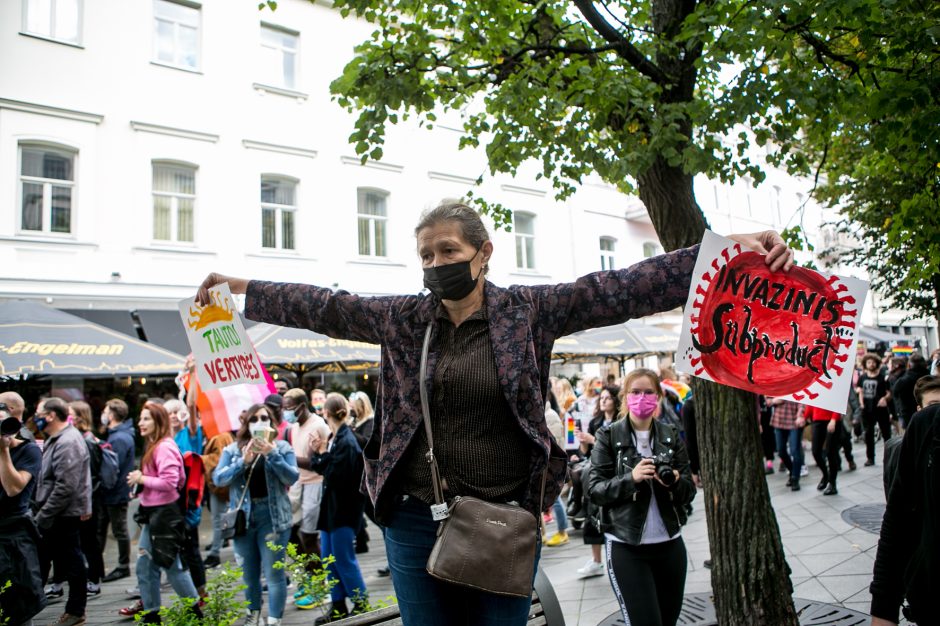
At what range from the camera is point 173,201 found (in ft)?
47.7

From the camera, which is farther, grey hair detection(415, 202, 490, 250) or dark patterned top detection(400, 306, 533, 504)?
grey hair detection(415, 202, 490, 250)

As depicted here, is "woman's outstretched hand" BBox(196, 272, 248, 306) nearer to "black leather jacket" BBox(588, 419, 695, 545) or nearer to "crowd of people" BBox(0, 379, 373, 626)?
"black leather jacket" BBox(588, 419, 695, 545)

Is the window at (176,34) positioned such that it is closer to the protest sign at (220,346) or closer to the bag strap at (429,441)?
the protest sign at (220,346)

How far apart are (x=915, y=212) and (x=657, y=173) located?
1.87 m

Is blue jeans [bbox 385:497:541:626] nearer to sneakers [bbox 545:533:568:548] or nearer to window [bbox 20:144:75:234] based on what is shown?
sneakers [bbox 545:533:568:548]

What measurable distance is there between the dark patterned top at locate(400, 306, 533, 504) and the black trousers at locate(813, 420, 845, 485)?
878 centimetres

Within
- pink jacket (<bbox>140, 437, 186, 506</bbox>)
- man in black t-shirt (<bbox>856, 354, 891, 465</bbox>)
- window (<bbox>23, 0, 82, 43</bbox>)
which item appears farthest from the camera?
window (<bbox>23, 0, 82, 43</bbox>)

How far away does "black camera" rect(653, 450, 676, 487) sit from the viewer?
3922mm

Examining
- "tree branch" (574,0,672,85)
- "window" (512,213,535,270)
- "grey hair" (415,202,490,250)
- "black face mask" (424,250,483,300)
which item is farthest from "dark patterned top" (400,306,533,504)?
"window" (512,213,535,270)

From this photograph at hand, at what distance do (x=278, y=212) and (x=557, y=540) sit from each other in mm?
10476

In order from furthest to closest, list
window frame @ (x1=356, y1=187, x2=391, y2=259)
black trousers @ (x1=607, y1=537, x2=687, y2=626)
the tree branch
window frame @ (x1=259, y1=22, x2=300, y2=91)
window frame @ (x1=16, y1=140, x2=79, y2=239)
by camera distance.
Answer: window frame @ (x1=356, y1=187, x2=391, y2=259) → window frame @ (x1=259, y1=22, x2=300, y2=91) → window frame @ (x1=16, y1=140, x2=79, y2=239) → the tree branch → black trousers @ (x1=607, y1=537, x2=687, y2=626)

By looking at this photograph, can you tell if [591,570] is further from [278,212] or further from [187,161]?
[187,161]

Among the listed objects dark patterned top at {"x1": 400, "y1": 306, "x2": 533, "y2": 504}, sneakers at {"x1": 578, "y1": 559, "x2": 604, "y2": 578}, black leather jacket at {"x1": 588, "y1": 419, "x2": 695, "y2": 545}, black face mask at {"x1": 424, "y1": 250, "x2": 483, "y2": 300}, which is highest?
black face mask at {"x1": 424, "y1": 250, "x2": 483, "y2": 300}

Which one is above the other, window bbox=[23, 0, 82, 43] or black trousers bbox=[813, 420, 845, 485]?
window bbox=[23, 0, 82, 43]
